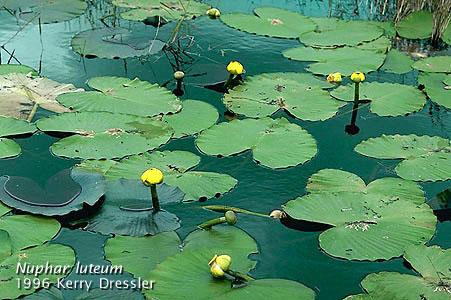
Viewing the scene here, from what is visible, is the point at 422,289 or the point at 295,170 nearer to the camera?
the point at 422,289

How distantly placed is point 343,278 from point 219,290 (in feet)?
1.30

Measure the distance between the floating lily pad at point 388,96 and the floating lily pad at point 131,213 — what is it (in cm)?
103

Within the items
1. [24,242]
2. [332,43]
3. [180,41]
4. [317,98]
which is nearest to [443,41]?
[332,43]

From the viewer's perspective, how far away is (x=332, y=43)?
11.3 feet

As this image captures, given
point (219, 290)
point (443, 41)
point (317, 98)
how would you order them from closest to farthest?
point (219, 290) → point (317, 98) → point (443, 41)

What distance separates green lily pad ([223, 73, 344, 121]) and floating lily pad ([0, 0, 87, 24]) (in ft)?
3.84

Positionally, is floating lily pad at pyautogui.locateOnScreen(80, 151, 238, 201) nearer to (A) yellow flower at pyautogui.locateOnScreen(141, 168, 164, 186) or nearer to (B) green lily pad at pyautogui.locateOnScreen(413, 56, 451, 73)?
(A) yellow flower at pyautogui.locateOnScreen(141, 168, 164, 186)

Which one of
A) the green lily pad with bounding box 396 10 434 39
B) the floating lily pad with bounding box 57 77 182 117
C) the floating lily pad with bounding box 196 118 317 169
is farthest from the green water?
the green lily pad with bounding box 396 10 434 39

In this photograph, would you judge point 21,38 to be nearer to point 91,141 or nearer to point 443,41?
point 91,141

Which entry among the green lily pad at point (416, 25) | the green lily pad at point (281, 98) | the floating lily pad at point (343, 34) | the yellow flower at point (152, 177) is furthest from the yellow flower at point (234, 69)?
the green lily pad at point (416, 25)

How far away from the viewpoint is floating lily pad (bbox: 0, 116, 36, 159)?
2504mm

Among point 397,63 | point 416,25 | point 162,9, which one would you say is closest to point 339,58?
point 397,63

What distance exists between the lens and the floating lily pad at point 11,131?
250cm

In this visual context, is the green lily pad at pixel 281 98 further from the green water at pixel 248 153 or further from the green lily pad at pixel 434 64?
the green lily pad at pixel 434 64
